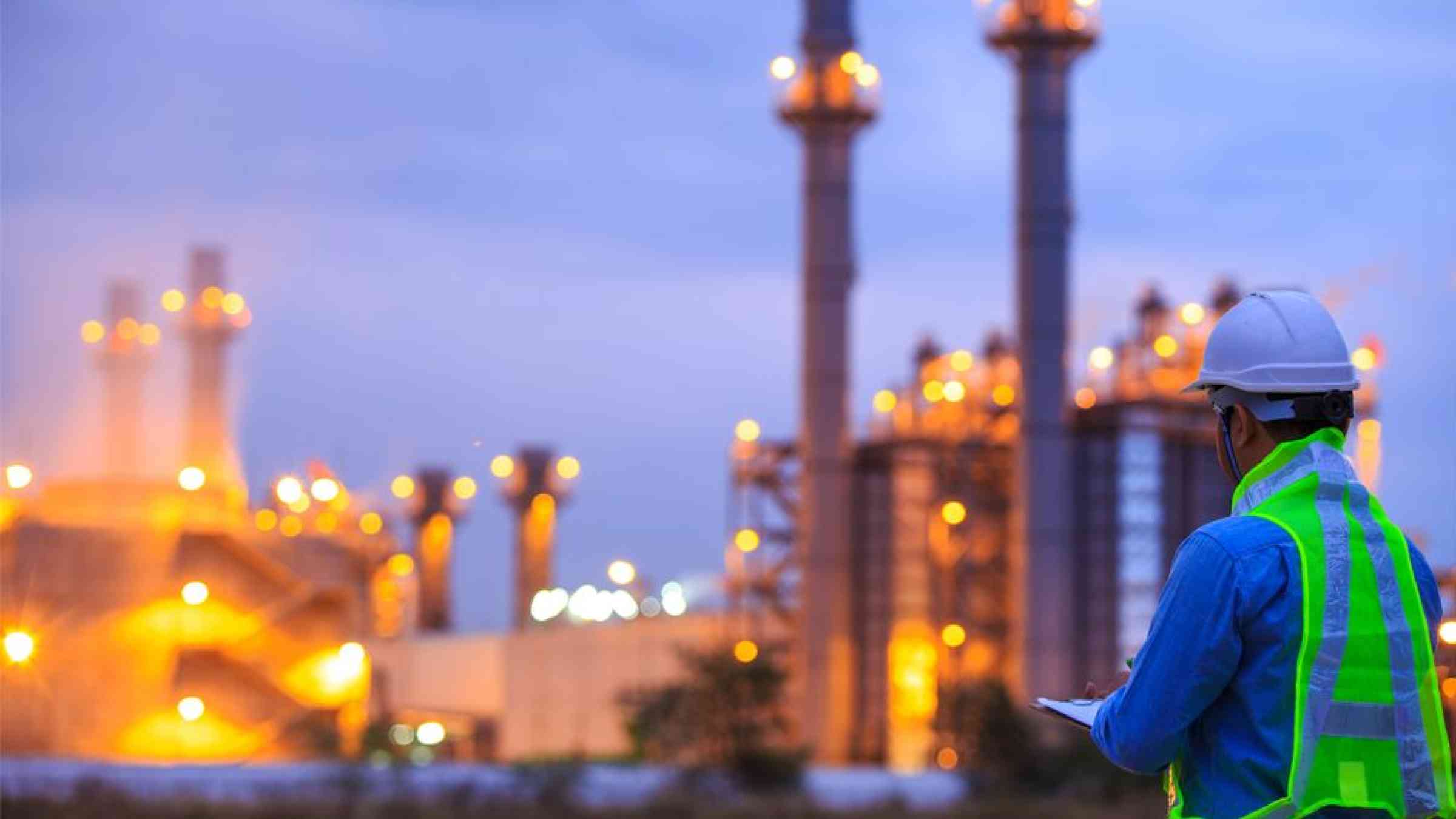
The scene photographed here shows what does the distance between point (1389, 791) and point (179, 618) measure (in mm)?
33270

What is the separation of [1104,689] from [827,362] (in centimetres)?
3994

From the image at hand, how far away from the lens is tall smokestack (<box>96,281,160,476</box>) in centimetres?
3006

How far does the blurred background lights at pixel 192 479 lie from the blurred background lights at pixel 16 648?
17.9 meters

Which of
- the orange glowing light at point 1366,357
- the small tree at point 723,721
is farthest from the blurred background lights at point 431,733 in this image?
the orange glowing light at point 1366,357

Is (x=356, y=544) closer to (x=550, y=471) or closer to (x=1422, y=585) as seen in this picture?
(x=550, y=471)

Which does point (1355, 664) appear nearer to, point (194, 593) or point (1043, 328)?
point (194, 593)

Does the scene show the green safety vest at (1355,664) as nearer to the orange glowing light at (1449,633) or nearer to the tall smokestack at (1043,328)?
the orange glowing light at (1449,633)

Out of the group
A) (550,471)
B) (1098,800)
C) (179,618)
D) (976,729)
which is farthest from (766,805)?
(550,471)

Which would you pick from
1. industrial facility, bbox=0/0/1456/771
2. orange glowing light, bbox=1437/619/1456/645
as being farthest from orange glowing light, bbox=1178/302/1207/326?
orange glowing light, bbox=1437/619/1456/645

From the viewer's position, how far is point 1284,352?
3764 millimetres

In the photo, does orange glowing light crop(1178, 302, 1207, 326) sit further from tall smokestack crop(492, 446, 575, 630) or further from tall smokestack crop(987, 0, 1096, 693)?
tall smokestack crop(492, 446, 575, 630)

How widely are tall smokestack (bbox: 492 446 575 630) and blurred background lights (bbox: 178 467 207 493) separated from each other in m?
26.6

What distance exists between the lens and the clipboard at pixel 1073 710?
3.84m

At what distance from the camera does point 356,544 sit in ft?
149
